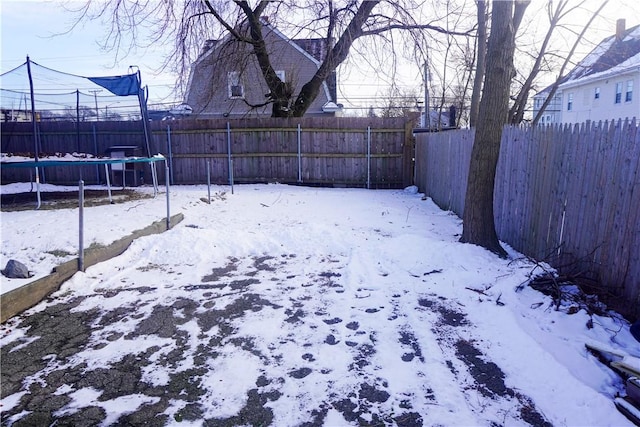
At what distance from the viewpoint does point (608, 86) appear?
23.6 metres

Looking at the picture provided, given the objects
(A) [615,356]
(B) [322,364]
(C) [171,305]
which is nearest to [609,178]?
(A) [615,356]

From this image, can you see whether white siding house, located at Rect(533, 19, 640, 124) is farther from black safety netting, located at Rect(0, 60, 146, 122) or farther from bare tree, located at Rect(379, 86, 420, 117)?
black safety netting, located at Rect(0, 60, 146, 122)

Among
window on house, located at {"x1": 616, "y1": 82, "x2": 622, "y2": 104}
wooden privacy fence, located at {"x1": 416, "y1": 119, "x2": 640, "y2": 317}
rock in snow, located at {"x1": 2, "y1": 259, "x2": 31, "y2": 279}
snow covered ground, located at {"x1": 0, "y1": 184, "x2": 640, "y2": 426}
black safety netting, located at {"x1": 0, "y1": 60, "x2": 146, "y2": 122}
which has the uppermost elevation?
window on house, located at {"x1": 616, "y1": 82, "x2": 622, "y2": 104}

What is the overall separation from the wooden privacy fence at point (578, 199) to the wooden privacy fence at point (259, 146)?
282 inches

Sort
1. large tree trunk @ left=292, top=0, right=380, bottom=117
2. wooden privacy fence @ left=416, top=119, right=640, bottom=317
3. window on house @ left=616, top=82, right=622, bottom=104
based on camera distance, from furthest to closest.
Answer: window on house @ left=616, top=82, right=622, bottom=104
large tree trunk @ left=292, top=0, right=380, bottom=117
wooden privacy fence @ left=416, top=119, right=640, bottom=317

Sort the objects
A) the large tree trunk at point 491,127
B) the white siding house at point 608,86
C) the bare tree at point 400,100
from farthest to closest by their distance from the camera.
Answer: the white siding house at point 608,86 → the bare tree at point 400,100 → the large tree trunk at point 491,127

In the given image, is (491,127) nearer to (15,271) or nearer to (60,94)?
(15,271)

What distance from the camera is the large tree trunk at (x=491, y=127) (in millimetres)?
5586

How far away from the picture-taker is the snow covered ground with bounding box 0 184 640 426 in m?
2.70

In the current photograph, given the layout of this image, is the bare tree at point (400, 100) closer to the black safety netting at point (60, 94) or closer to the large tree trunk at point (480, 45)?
the large tree trunk at point (480, 45)

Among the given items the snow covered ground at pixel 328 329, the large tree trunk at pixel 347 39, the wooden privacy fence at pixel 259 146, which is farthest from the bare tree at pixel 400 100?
the snow covered ground at pixel 328 329

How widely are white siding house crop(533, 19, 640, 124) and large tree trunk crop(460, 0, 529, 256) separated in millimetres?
15490

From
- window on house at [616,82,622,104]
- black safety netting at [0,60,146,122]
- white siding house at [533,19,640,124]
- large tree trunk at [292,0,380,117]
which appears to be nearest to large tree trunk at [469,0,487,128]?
large tree trunk at [292,0,380,117]

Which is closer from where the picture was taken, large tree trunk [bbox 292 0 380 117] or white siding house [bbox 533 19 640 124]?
large tree trunk [bbox 292 0 380 117]
